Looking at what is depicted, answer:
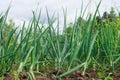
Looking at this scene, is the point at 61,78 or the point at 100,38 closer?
the point at 61,78

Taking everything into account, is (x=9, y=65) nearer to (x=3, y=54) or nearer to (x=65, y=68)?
(x=3, y=54)

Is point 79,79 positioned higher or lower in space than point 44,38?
lower

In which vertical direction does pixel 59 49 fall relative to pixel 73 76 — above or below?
above

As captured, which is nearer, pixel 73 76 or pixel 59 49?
pixel 73 76

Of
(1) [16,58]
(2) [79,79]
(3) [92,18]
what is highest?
(3) [92,18]

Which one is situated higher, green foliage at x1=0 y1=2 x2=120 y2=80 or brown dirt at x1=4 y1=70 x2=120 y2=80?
green foliage at x1=0 y1=2 x2=120 y2=80

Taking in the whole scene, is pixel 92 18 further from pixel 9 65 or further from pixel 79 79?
pixel 9 65

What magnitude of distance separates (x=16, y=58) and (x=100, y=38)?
871 mm

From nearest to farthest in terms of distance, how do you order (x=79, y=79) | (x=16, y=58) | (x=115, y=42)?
(x=79, y=79) → (x=16, y=58) → (x=115, y=42)

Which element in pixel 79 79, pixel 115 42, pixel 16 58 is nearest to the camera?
pixel 79 79

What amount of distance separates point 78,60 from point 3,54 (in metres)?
0.67

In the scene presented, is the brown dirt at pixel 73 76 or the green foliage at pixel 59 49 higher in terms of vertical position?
the green foliage at pixel 59 49

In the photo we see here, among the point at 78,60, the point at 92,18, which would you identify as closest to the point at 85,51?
the point at 78,60

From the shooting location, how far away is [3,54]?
2.99 meters
